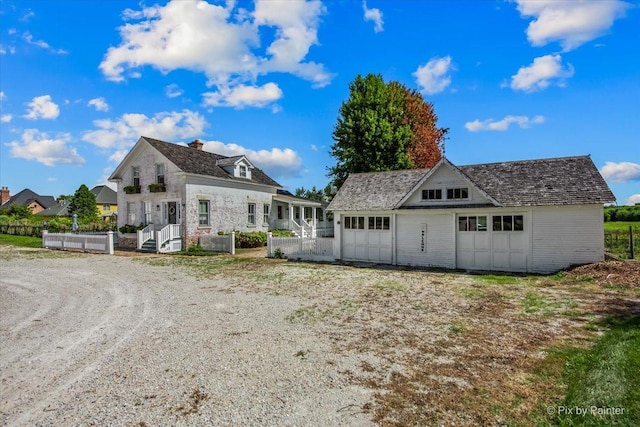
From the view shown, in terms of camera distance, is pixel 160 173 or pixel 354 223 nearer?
pixel 354 223

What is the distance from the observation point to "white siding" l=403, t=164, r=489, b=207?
16.6 meters

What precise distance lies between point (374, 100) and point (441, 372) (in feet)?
102

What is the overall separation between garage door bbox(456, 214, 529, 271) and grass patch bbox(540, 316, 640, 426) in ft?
30.4

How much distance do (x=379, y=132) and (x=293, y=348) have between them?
28.3 m

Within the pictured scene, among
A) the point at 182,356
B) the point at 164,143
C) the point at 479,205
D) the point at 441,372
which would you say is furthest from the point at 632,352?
the point at 164,143

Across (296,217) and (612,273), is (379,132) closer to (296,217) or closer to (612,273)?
(296,217)

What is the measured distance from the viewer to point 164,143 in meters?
26.6

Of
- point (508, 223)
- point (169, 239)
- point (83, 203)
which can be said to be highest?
point (83, 203)

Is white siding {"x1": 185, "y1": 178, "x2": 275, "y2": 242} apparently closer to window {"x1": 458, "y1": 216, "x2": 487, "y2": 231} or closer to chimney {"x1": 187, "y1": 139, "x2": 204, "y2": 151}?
chimney {"x1": 187, "y1": 139, "x2": 204, "y2": 151}

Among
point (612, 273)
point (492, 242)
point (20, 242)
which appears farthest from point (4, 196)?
point (612, 273)

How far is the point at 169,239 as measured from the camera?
78.6ft

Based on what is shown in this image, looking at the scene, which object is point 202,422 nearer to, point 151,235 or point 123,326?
point 123,326

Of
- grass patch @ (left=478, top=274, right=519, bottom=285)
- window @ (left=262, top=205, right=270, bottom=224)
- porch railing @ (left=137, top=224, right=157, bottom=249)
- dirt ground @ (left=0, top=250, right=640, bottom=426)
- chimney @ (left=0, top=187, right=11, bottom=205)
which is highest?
chimney @ (left=0, top=187, right=11, bottom=205)

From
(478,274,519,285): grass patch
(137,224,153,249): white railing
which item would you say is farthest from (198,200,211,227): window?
(478,274,519,285): grass patch
